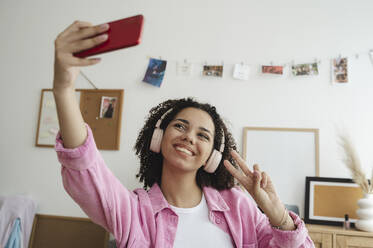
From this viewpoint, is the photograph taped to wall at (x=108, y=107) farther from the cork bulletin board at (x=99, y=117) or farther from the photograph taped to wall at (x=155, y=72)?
the photograph taped to wall at (x=155, y=72)

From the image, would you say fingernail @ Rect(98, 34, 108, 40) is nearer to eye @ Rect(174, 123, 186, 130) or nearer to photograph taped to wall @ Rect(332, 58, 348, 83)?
eye @ Rect(174, 123, 186, 130)

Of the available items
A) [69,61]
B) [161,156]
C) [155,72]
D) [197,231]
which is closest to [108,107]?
[155,72]

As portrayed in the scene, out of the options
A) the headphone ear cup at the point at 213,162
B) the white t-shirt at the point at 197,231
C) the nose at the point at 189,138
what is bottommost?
the white t-shirt at the point at 197,231

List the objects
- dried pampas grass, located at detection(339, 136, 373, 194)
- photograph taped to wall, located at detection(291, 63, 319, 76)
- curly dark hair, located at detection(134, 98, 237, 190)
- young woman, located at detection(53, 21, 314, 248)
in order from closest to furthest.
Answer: young woman, located at detection(53, 21, 314, 248) < curly dark hair, located at detection(134, 98, 237, 190) < dried pampas grass, located at detection(339, 136, 373, 194) < photograph taped to wall, located at detection(291, 63, 319, 76)

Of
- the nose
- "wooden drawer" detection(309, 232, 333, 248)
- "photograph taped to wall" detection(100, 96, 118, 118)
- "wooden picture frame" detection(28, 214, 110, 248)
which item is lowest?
"wooden picture frame" detection(28, 214, 110, 248)

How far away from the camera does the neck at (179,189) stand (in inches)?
45.4

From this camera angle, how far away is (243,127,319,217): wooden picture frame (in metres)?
2.16

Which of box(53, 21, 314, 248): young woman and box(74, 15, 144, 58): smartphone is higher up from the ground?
box(74, 15, 144, 58): smartphone

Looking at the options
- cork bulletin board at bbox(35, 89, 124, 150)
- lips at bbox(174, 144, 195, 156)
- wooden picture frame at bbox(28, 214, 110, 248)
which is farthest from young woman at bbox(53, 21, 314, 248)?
wooden picture frame at bbox(28, 214, 110, 248)

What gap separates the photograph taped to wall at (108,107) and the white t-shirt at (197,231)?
153 cm

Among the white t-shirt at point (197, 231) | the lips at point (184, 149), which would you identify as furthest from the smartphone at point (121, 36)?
the white t-shirt at point (197, 231)

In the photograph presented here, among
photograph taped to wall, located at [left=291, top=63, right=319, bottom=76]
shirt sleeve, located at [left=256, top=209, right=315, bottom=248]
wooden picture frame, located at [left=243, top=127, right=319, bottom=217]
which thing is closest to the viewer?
shirt sleeve, located at [left=256, top=209, right=315, bottom=248]

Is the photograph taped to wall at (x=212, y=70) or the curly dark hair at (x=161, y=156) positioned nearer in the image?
the curly dark hair at (x=161, y=156)

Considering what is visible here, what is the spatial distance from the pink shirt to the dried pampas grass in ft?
3.44
